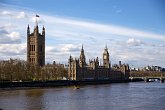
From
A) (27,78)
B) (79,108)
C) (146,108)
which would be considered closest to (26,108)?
(79,108)

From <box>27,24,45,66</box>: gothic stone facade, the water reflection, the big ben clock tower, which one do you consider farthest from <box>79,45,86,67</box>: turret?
the water reflection

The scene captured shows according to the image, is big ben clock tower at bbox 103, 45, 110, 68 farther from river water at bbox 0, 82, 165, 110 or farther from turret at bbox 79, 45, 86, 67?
river water at bbox 0, 82, 165, 110

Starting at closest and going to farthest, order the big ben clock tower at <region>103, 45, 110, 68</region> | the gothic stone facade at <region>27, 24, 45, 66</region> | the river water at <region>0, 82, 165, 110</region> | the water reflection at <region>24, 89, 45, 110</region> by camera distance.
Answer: the water reflection at <region>24, 89, 45, 110</region> → the river water at <region>0, 82, 165, 110</region> → the gothic stone facade at <region>27, 24, 45, 66</region> → the big ben clock tower at <region>103, 45, 110, 68</region>

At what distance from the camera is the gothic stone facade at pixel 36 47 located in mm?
151500

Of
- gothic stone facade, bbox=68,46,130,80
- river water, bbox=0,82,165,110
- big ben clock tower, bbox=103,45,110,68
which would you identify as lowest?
river water, bbox=0,82,165,110

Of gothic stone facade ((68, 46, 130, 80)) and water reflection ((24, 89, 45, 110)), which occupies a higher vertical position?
gothic stone facade ((68, 46, 130, 80))

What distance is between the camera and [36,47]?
152 metres

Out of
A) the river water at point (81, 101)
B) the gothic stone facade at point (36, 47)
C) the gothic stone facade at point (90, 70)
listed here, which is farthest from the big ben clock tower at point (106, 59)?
the river water at point (81, 101)

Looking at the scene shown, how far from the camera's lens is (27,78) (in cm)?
10219

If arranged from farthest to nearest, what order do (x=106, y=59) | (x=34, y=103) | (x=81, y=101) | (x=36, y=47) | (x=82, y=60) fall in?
(x=106, y=59) → (x=82, y=60) → (x=36, y=47) → (x=81, y=101) → (x=34, y=103)

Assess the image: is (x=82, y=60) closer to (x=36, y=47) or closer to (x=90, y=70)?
(x=90, y=70)

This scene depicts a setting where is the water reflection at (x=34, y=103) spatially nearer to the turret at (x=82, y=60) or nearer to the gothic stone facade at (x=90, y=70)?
the gothic stone facade at (x=90, y=70)

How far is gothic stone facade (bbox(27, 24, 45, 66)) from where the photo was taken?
15150 cm

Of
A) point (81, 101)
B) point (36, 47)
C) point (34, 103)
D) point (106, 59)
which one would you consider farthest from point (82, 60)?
point (34, 103)
